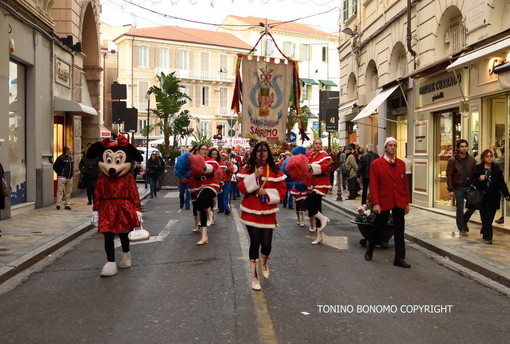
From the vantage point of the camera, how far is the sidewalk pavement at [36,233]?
320 inches

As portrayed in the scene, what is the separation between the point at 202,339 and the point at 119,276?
9.78 ft

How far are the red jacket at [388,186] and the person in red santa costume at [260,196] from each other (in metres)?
1.90

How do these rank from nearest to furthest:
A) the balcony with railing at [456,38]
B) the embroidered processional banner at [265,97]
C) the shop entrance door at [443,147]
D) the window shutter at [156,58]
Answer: the embroidered processional banner at [265,97] → the balcony with railing at [456,38] → the shop entrance door at [443,147] → the window shutter at [156,58]

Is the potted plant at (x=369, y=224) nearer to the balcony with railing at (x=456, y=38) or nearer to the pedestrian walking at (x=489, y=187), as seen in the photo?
the pedestrian walking at (x=489, y=187)

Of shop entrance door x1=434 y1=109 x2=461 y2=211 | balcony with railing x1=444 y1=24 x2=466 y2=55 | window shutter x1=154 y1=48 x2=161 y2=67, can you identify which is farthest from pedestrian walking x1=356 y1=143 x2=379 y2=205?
window shutter x1=154 y1=48 x2=161 y2=67

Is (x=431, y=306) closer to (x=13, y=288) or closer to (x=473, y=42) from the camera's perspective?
(x=13, y=288)

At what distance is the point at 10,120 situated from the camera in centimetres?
1484

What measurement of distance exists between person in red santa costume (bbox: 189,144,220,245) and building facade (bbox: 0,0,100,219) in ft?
15.0

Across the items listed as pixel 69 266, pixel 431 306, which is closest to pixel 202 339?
pixel 431 306

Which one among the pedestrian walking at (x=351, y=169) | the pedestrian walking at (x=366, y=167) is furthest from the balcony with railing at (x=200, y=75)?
the pedestrian walking at (x=366, y=167)

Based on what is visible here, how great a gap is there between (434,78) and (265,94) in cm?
844

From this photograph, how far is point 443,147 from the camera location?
15672 millimetres

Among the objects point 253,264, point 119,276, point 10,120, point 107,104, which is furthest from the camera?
point 107,104

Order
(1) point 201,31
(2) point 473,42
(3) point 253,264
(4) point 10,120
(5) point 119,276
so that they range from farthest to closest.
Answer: (1) point 201,31, (4) point 10,120, (2) point 473,42, (5) point 119,276, (3) point 253,264
